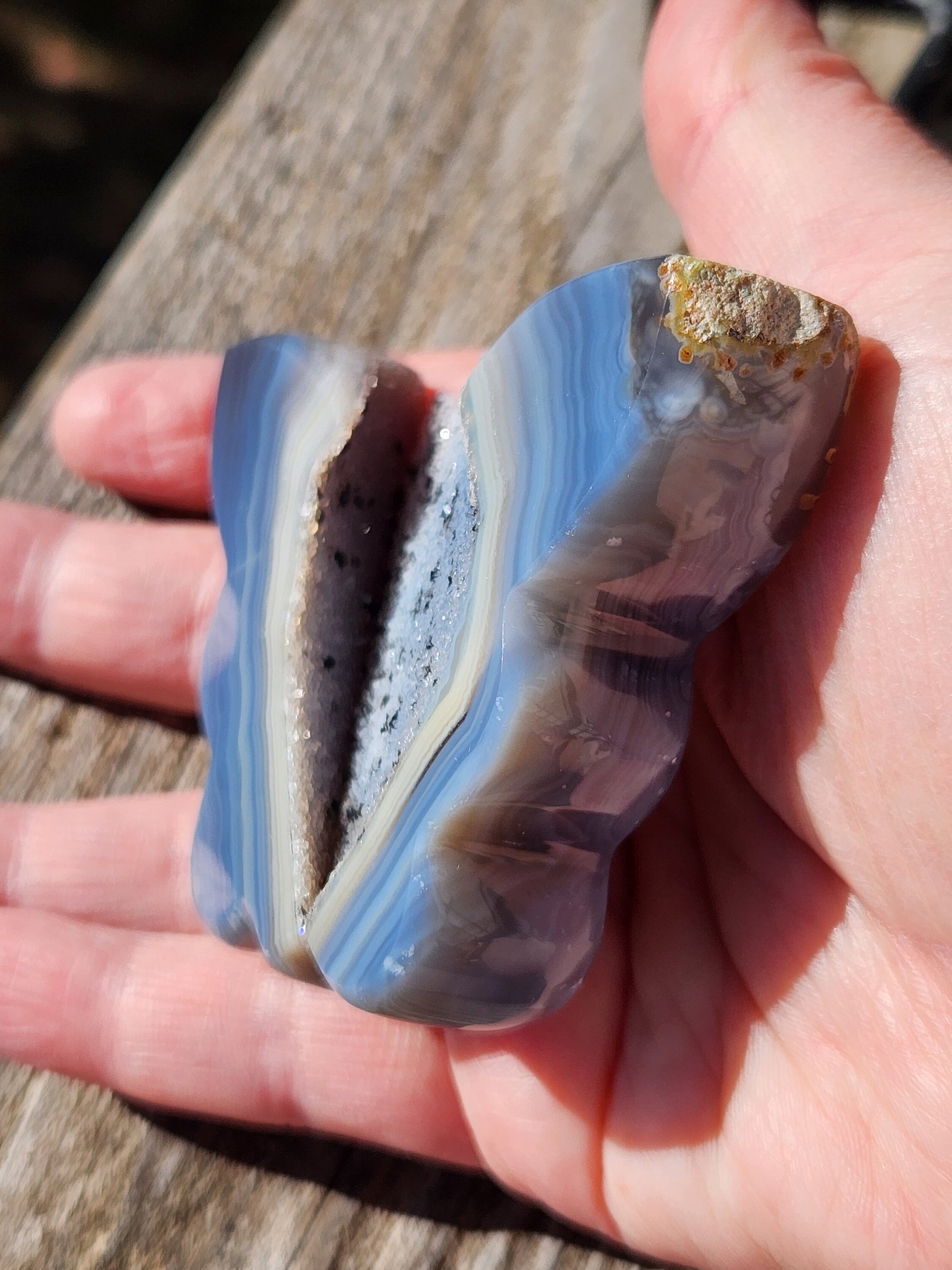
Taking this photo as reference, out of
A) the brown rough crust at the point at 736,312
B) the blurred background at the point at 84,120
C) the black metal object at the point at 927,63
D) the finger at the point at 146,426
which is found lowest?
the blurred background at the point at 84,120

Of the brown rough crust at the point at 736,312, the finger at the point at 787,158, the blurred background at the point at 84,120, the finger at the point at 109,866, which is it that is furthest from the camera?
the blurred background at the point at 84,120

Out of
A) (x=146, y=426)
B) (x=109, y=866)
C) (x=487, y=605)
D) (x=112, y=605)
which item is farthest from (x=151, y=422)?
(x=487, y=605)

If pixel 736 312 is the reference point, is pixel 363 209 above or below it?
below

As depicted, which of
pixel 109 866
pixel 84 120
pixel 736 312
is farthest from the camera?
pixel 84 120

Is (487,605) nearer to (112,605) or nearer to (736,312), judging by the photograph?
(736,312)

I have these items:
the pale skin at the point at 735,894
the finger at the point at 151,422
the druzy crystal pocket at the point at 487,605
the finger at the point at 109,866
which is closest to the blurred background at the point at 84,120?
the finger at the point at 151,422

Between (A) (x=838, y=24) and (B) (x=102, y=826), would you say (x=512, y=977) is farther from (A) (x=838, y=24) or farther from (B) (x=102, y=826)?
(A) (x=838, y=24)

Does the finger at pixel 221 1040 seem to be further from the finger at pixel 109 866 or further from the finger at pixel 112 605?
the finger at pixel 112 605
